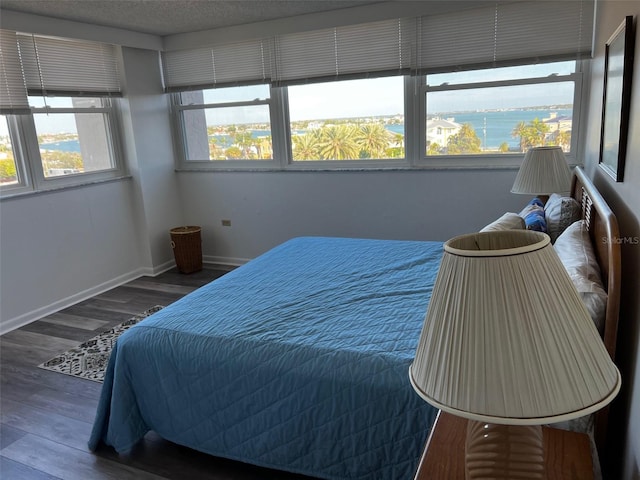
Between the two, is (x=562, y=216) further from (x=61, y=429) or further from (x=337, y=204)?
(x=61, y=429)

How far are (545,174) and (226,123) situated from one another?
10.5 ft

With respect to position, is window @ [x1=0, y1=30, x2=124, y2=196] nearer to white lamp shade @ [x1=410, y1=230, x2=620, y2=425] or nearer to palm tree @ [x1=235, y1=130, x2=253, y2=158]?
palm tree @ [x1=235, y1=130, x2=253, y2=158]

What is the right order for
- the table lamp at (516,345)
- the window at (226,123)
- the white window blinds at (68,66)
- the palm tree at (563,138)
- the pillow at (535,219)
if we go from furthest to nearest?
the window at (226,123)
the white window blinds at (68,66)
the palm tree at (563,138)
the pillow at (535,219)
the table lamp at (516,345)

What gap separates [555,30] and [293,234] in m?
2.79

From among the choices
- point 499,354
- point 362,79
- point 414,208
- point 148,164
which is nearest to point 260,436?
point 499,354

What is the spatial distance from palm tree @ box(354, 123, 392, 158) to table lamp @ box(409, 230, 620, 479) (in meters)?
3.53

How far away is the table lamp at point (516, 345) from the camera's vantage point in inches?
28.2

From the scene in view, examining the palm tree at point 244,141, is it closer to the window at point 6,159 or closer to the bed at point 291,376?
the window at point 6,159

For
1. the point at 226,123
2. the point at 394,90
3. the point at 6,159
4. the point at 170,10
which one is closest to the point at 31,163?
the point at 6,159

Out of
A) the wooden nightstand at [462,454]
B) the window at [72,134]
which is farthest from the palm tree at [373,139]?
the wooden nightstand at [462,454]

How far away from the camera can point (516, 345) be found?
72 cm

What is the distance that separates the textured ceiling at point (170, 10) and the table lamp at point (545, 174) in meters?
1.92

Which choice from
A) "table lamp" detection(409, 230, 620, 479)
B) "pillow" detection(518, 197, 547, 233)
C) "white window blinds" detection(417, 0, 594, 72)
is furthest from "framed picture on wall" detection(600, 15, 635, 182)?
"white window blinds" detection(417, 0, 594, 72)

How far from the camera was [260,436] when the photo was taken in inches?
73.0
